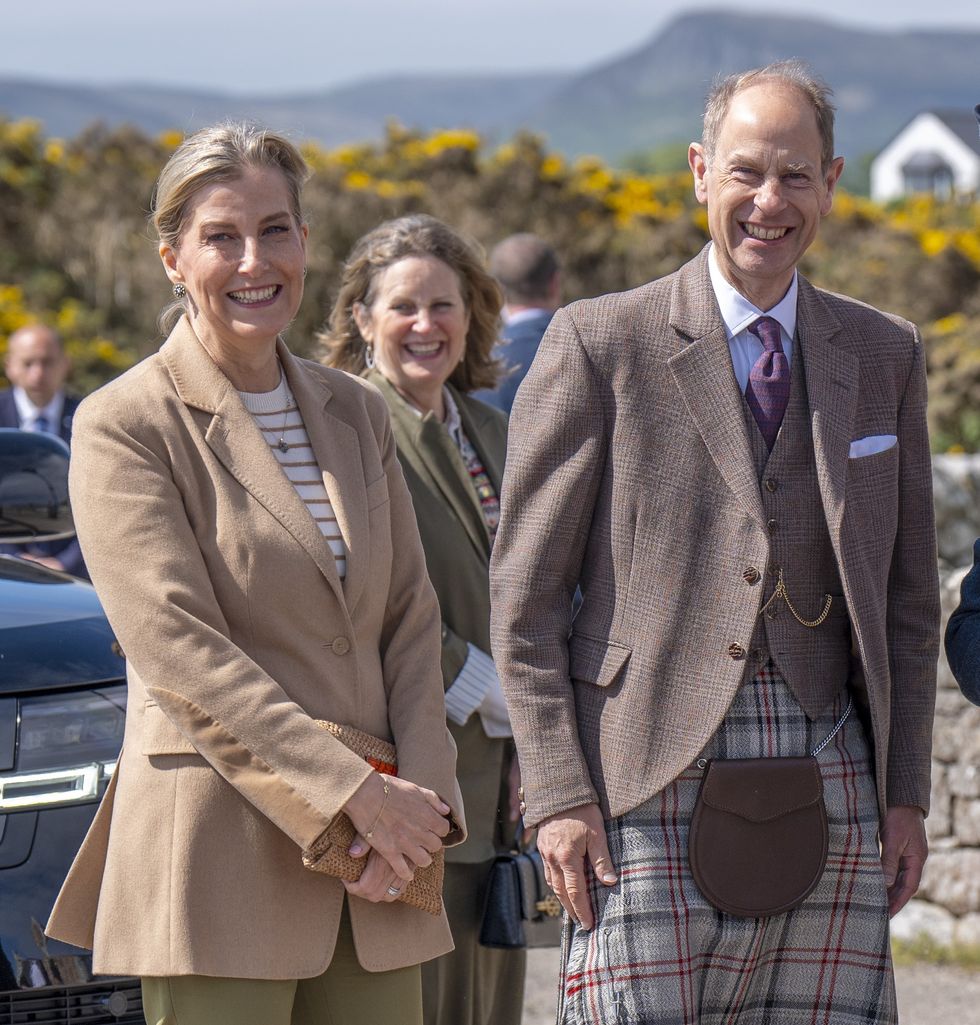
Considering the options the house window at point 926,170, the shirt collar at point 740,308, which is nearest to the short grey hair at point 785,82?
the shirt collar at point 740,308

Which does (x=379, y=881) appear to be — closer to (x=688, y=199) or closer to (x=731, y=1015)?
(x=731, y=1015)

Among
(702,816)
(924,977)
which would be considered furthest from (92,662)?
(924,977)

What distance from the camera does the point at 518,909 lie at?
367cm

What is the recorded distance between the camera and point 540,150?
607 inches

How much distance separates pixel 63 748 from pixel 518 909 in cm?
113

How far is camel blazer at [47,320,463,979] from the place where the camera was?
2.53m

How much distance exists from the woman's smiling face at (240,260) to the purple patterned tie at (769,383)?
809 mm

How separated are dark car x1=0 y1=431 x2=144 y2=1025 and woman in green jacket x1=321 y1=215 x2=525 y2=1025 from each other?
80 cm

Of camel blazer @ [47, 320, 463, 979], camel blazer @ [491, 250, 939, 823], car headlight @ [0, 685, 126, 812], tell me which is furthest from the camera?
car headlight @ [0, 685, 126, 812]

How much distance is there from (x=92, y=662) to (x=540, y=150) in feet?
41.8

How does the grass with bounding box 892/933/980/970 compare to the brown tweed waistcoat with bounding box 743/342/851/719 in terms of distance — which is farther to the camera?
the grass with bounding box 892/933/980/970

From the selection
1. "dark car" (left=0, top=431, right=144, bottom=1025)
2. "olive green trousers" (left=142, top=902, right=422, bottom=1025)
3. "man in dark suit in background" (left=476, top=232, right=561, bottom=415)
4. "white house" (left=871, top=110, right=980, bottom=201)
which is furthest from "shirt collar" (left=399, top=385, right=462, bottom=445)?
"white house" (left=871, top=110, right=980, bottom=201)

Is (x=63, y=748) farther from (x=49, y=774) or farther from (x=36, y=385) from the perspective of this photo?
(x=36, y=385)

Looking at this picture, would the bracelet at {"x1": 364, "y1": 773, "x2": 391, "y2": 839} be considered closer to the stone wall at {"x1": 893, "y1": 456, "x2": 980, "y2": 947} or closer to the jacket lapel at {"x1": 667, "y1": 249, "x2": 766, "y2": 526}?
the jacket lapel at {"x1": 667, "y1": 249, "x2": 766, "y2": 526}
